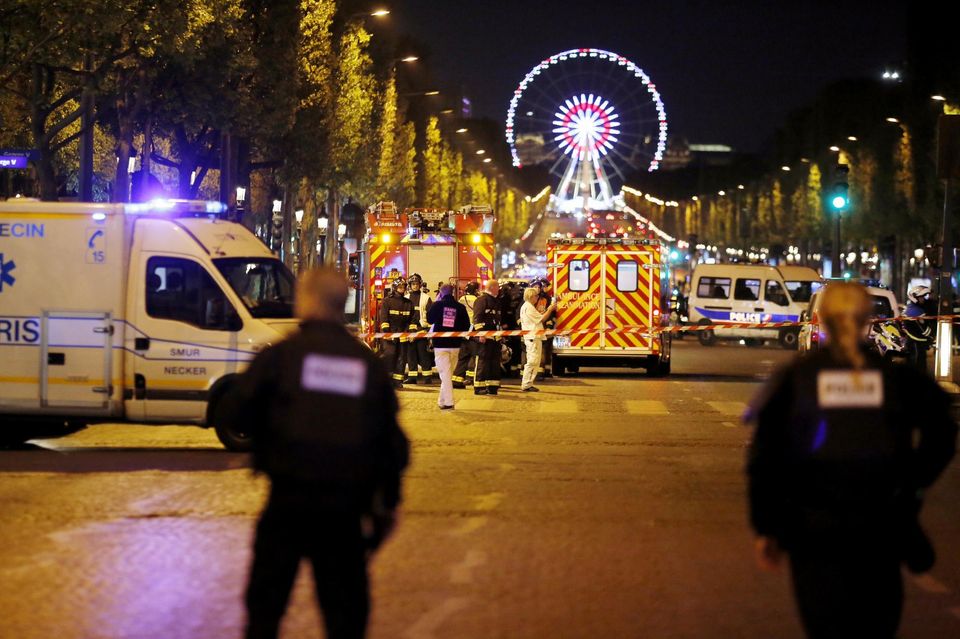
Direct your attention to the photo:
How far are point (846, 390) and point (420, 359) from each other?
71.5 feet

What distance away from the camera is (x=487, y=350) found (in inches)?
931

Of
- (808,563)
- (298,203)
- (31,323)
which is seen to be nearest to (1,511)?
(31,323)

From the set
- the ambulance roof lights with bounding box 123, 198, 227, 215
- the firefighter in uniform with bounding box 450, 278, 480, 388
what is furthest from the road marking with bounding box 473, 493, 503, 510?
the firefighter in uniform with bounding box 450, 278, 480, 388

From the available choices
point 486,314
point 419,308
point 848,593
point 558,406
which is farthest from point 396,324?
point 848,593

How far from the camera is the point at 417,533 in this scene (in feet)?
34.6

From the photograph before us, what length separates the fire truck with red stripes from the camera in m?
32.4

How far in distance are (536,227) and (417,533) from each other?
179191mm

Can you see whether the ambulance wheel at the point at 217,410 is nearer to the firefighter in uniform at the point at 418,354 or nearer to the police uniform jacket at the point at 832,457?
the police uniform jacket at the point at 832,457

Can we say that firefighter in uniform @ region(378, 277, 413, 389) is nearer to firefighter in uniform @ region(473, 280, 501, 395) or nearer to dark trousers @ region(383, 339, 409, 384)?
dark trousers @ region(383, 339, 409, 384)

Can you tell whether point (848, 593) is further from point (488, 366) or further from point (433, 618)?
point (488, 366)

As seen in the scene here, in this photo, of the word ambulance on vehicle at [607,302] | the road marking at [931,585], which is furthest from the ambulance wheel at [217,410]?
the word ambulance on vehicle at [607,302]

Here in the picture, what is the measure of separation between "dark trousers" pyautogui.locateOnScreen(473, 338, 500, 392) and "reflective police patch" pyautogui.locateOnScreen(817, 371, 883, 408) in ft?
60.5

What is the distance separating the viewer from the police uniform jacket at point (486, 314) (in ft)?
79.3

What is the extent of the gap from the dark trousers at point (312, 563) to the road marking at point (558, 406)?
15511mm
